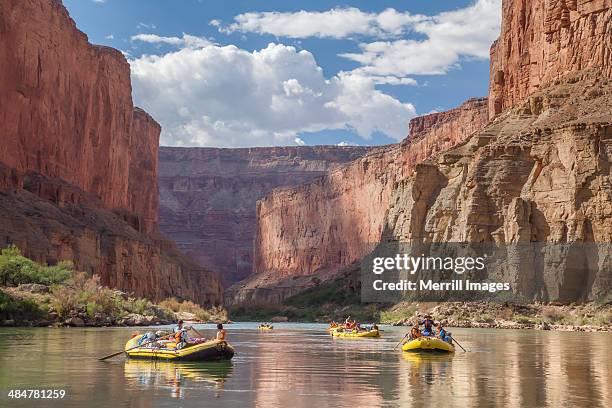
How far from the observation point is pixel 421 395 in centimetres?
2441

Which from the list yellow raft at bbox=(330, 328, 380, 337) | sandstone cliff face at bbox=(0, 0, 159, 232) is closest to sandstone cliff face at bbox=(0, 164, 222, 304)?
sandstone cliff face at bbox=(0, 0, 159, 232)

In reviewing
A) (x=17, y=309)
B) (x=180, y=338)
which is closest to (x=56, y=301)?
(x=17, y=309)

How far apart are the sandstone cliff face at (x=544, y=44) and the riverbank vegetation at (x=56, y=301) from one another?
51036 millimetres

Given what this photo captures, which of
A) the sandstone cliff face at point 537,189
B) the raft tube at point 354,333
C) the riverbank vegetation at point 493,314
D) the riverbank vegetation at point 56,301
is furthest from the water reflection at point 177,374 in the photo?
the sandstone cliff face at point 537,189

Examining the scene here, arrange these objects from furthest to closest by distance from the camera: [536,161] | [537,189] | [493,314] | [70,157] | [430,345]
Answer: [70,157] < [536,161] < [537,189] < [493,314] < [430,345]

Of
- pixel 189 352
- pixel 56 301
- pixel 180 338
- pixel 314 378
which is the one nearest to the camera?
pixel 314 378

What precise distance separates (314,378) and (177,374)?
4.08m

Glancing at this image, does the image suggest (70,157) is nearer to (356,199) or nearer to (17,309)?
(356,199)

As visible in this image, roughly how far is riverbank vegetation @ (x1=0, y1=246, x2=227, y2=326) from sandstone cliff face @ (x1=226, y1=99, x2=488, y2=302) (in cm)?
7569

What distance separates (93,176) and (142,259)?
2196 centimetres

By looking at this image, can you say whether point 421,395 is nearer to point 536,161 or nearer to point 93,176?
point 536,161

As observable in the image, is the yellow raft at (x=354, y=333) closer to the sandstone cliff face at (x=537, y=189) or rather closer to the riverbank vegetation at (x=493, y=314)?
the riverbank vegetation at (x=493, y=314)

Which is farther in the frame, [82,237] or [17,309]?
[82,237]

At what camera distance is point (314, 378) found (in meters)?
28.9
